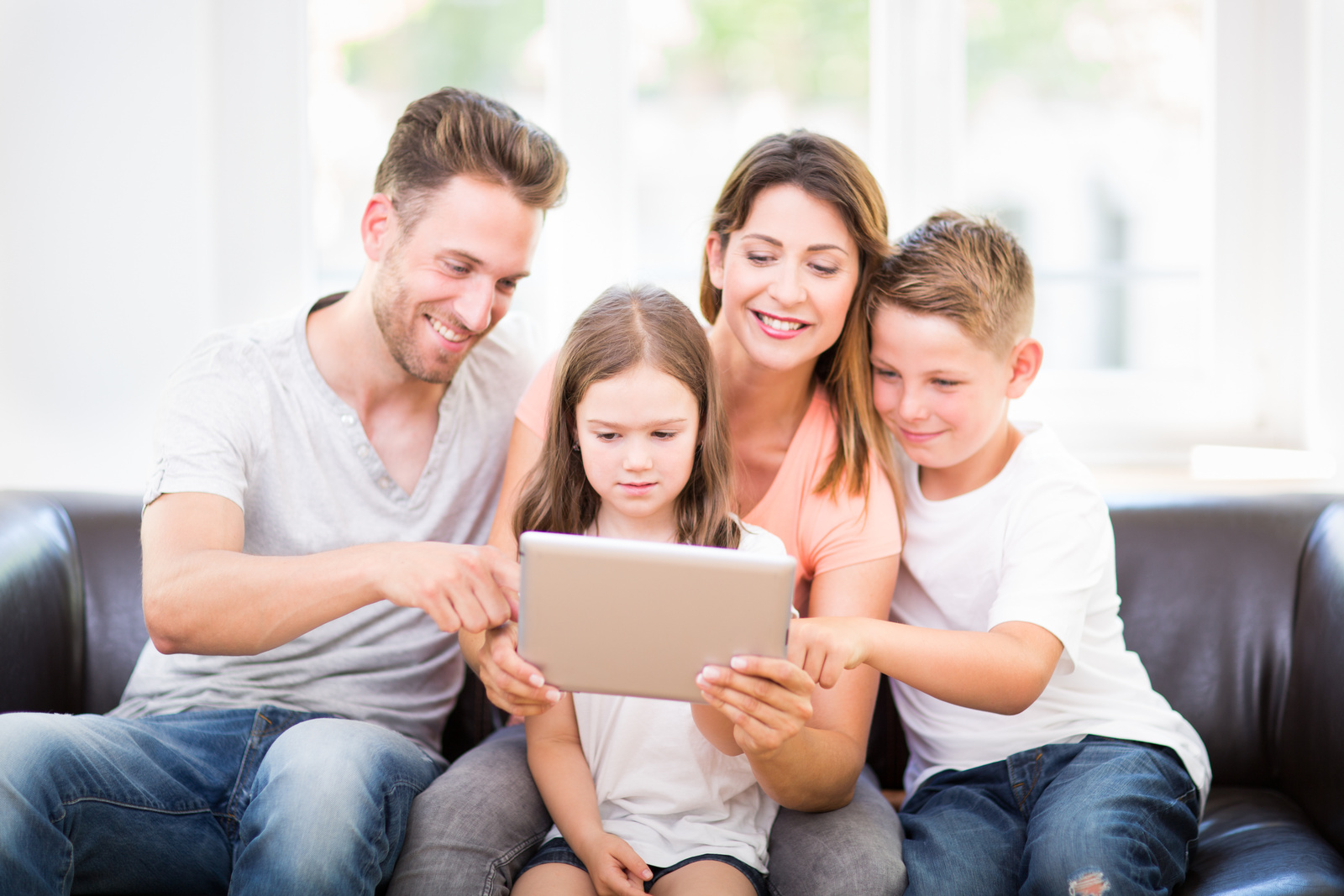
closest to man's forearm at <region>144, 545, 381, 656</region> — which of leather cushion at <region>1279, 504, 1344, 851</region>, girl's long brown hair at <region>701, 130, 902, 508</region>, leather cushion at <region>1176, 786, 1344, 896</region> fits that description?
girl's long brown hair at <region>701, 130, 902, 508</region>

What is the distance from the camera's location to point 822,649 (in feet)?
4.46

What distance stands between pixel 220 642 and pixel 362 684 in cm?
31

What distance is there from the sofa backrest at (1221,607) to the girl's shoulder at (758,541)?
80 centimetres

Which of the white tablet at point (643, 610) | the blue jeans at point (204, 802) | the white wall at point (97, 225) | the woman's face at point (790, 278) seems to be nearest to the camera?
the white tablet at point (643, 610)

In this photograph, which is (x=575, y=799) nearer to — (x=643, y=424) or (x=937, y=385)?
(x=643, y=424)

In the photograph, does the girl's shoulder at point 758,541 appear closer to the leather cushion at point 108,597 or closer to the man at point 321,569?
the man at point 321,569

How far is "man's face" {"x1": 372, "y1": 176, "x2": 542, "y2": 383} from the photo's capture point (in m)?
1.71


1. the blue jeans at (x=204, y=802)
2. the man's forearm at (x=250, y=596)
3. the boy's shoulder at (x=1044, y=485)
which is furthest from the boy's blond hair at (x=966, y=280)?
the blue jeans at (x=204, y=802)

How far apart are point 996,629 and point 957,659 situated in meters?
0.12

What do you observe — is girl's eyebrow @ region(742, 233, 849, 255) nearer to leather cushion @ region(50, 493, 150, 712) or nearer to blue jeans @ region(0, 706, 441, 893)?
blue jeans @ region(0, 706, 441, 893)

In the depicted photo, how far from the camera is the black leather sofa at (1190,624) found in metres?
1.76

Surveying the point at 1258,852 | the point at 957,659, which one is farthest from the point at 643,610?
the point at 1258,852

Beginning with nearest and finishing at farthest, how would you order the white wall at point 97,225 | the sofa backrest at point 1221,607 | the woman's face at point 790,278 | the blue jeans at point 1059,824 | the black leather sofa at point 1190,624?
the blue jeans at point 1059,824 → the woman's face at point 790,278 → the black leather sofa at point 1190,624 → the sofa backrest at point 1221,607 → the white wall at point 97,225

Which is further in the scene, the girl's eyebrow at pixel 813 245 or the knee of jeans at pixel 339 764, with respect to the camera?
the girl's eyebrow at pixel 813 245
